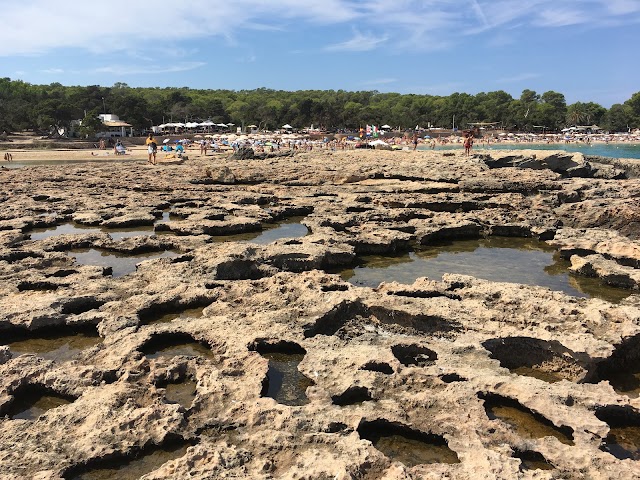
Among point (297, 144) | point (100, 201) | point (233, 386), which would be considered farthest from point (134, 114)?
point (233, 386)

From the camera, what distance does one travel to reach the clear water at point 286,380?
574 centimetres

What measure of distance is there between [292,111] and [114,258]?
3497 inches

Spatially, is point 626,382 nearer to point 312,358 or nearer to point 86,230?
point 312,358

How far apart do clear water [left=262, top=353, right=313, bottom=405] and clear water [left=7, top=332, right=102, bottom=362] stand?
2.76 metres

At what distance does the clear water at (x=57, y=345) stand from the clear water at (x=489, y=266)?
5.01 m

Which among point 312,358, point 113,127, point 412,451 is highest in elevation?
point 113,127

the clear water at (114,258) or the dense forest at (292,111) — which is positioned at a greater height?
the dense forest at (292,111)

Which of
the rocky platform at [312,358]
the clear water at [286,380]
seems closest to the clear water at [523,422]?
the rocky platform at [312,358]

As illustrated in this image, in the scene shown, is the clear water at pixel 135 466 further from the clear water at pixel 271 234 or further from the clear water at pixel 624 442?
the clear water at pixel 271 234

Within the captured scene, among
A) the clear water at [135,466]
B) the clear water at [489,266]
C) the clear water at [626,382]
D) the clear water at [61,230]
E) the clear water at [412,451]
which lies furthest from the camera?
the clear water at [61,230]

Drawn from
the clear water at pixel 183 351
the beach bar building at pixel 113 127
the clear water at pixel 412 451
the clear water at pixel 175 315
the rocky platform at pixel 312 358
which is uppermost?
the beach bar building at pixel 113 127

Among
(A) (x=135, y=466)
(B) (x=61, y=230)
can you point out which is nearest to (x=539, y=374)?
(A) (x=135, y=466)

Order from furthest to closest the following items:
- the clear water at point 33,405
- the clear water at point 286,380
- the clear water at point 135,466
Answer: the clear water at point 286,380 < the clear water at point 33,405 < the clear water at point 135,466

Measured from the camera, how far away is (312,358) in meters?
6.16
